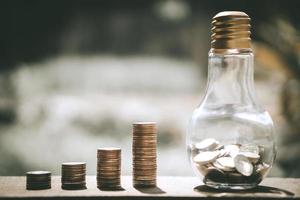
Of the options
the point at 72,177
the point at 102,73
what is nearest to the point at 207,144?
the point at 72,177

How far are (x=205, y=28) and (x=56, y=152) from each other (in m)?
1.45

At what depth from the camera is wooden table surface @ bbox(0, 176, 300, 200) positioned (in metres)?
1.32

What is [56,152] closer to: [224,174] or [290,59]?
[290,59]

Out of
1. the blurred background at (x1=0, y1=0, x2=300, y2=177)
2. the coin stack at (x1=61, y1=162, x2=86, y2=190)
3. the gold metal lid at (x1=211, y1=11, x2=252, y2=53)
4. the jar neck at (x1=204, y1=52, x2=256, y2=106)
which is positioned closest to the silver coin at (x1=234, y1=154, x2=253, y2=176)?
the jar neck at (x1=204, y1=52, x2=256, y2=106)

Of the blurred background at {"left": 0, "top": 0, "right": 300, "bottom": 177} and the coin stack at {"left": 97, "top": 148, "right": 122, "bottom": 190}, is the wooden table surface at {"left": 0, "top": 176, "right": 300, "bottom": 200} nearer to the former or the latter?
the coin stack at {"left": 97, "top": 148, "right": 122, "bottom": 190}

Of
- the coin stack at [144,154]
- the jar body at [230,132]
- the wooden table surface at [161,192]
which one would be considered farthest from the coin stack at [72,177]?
the jar body at [230,132]

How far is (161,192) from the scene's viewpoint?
1.38m

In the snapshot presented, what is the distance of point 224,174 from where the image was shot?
1.37m

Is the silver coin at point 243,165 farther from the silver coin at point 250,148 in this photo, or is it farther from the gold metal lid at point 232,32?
the gold metal lid at point 232,32

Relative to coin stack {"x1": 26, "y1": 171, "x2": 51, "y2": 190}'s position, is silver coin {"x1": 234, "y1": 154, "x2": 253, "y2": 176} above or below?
above

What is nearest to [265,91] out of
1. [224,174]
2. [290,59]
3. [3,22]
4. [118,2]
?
[290,59]

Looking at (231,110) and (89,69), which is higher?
(89,69)

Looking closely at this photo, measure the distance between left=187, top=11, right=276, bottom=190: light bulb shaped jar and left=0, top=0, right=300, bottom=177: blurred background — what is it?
7.05 ft

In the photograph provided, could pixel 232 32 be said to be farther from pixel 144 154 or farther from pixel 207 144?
pixel 144 154
